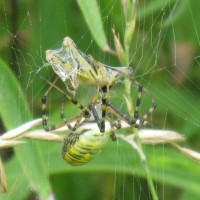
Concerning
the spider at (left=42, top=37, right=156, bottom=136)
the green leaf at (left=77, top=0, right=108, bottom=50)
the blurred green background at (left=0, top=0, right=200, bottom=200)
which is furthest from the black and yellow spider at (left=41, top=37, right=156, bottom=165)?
the blurred green background at (left=0, top=0, right=200, bottom=200)

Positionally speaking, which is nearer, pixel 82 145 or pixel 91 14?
pixel 82 145

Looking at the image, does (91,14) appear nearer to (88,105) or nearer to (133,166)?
(88,105)

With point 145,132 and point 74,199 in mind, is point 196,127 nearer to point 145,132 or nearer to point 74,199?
point 74,199

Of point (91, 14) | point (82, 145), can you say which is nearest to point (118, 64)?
point (91, 14)

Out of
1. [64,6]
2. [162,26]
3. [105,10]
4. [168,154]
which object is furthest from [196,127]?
[64,6]

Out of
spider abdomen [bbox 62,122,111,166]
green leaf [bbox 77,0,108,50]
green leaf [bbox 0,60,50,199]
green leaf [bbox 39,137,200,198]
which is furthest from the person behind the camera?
green leaf [bbox 39,137,200,198]

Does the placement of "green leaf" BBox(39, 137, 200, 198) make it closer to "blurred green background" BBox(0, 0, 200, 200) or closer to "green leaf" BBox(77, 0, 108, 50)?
"blurred green background" BBox(0, 0, 200, 200)
